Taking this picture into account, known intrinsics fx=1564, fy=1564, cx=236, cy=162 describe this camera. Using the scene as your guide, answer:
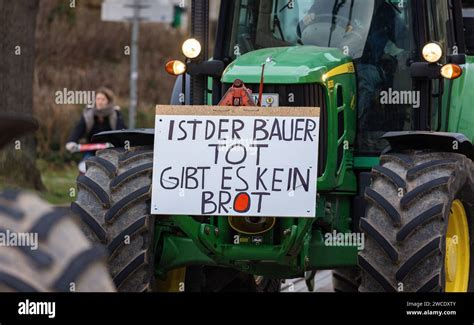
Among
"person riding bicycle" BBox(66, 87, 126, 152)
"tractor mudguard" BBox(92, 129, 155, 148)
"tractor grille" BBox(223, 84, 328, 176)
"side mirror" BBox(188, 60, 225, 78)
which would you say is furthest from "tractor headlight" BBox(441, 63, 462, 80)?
"person riding bicycle" BBox(66, 87, 126, 152)

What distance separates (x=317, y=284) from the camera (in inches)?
530

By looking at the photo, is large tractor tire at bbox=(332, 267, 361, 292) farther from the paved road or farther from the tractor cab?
the tractor cab

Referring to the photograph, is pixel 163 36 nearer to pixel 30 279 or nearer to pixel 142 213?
pixel 142 213

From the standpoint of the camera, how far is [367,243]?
345 inches

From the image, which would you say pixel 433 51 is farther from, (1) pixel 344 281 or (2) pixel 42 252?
(2) pixel 42 252

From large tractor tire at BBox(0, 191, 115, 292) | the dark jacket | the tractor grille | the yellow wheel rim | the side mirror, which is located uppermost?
the side mirror

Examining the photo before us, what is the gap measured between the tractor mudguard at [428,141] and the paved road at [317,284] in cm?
330

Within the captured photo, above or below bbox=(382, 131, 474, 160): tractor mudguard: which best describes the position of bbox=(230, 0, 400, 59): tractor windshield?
above

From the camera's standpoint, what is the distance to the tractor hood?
906cm

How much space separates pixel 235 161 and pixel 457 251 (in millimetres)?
1831

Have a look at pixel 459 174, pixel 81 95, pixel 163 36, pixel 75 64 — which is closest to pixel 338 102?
pixel 459 174

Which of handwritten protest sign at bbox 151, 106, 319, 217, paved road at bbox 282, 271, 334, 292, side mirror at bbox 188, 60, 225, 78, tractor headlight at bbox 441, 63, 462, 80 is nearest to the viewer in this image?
handwritten protest sign at bbox 151, 106, 319, 217

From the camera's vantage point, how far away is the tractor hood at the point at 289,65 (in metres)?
9.06

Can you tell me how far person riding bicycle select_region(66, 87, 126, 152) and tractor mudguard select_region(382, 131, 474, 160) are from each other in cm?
887
